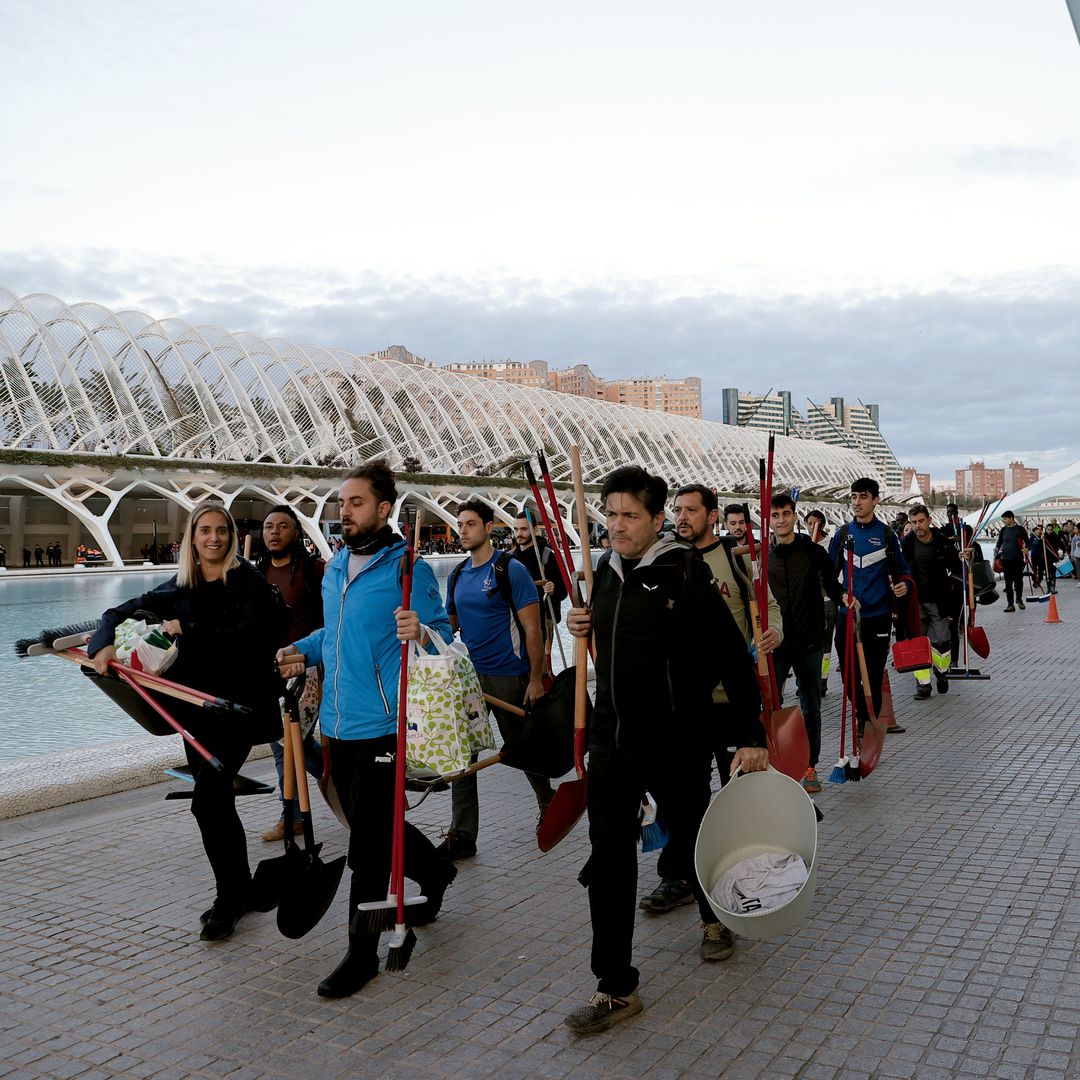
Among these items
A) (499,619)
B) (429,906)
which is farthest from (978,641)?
Result: (429,906)

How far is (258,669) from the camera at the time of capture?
178 inches

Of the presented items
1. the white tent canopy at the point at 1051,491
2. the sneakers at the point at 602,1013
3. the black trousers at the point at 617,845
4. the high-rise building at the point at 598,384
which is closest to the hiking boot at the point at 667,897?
the black trousers at the point at 617,845

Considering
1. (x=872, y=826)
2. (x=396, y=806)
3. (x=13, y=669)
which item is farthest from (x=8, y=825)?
(x=13, y=669)

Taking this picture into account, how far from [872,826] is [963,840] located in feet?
1.61

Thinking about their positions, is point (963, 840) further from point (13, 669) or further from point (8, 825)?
point (13, 669)

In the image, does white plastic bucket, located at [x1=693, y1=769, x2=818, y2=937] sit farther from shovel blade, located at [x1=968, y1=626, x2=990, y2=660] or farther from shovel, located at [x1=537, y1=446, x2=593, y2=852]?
shovel blade, located at [x1=968, y1=626, x2=990, y2=660]

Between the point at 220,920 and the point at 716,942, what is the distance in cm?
201

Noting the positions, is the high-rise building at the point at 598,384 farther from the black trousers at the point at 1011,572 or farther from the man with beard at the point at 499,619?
the man with beard at the point at 499,619

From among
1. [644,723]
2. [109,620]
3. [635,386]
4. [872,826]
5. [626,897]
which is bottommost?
[872,826]

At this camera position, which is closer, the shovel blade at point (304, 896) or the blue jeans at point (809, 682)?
the shovel blade at point (304, 896)

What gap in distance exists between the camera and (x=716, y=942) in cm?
394

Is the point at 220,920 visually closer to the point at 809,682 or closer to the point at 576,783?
the point at 576,783

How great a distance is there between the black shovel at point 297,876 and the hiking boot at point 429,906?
35 cm

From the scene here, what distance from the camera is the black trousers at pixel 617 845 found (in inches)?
135
